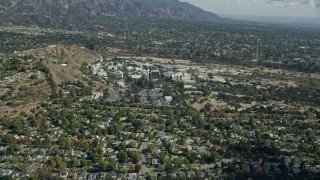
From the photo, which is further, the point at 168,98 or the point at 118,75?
the point at 118,75

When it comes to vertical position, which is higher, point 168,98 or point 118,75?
point 118,75

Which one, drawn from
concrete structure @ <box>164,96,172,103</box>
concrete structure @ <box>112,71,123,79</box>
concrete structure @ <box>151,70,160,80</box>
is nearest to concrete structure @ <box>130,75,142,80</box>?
concrete structure @ <box>112,71,123,79</box>

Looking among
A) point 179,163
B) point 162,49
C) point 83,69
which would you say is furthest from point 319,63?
point 179,163

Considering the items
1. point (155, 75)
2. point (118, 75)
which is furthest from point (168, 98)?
point (118, 75)

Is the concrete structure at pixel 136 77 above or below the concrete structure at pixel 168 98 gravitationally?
above

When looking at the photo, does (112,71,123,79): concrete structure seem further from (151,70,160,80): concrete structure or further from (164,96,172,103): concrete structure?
(164,96,172,103): concrete structure

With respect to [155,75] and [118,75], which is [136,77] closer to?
[118,75]

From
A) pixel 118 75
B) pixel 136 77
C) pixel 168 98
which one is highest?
pixel 118 75

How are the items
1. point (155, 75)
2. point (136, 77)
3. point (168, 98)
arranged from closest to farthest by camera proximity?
1. point (168, 98)
2. point (136, 77)
3. point (155, 75)

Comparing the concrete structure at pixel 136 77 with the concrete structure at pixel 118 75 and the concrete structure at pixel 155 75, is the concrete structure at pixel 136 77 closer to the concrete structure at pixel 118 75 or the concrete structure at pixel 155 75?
the concrete structure at pixel 118 75

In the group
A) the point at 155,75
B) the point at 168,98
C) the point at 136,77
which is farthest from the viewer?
the point at 155,75

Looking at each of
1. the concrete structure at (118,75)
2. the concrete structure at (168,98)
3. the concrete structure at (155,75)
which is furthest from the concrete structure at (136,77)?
the concrete structure at (168,98)

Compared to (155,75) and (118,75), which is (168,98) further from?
(118,75)
